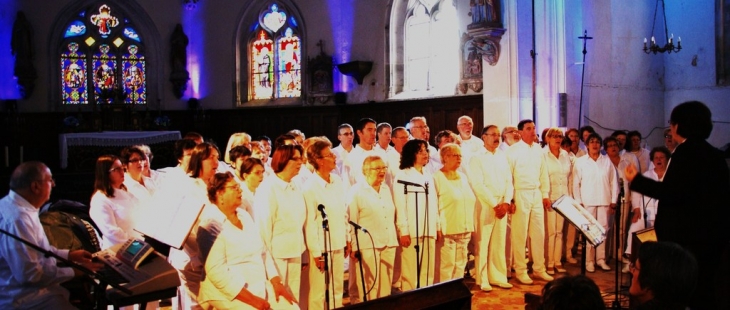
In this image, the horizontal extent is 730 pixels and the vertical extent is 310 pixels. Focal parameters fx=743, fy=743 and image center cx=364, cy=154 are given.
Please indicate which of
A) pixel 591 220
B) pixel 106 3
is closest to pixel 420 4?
pixel 106 3

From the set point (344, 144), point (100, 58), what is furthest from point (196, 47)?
point (344, 144)

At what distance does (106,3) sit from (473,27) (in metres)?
10.6

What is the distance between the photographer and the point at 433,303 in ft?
13.6

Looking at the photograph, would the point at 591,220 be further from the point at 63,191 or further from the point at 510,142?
the point at 63,191

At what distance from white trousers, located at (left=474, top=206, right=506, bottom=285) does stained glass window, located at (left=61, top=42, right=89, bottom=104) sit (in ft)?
44.2

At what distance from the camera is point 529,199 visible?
862 cm

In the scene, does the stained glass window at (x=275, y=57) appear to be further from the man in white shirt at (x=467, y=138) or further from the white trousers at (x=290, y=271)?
the white trousers at (x=290, y=271)

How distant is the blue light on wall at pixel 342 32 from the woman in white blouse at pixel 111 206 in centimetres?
1104

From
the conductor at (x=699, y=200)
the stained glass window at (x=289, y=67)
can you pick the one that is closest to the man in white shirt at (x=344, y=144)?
the conductor at (x=699, y=200)

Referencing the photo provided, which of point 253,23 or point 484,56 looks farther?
point 253,23

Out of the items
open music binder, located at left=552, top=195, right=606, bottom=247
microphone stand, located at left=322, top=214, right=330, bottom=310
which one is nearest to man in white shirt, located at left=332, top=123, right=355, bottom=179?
microphone stand, located at left=322, top=214, right=330, bottom=310

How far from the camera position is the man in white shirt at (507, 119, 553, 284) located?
8.55 meters

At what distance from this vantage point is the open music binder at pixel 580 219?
6.25 metres

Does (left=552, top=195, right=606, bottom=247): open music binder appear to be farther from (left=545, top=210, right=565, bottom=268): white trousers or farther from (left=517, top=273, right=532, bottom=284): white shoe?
(left=545, top=210, right=565, bottom=268): white trousers
